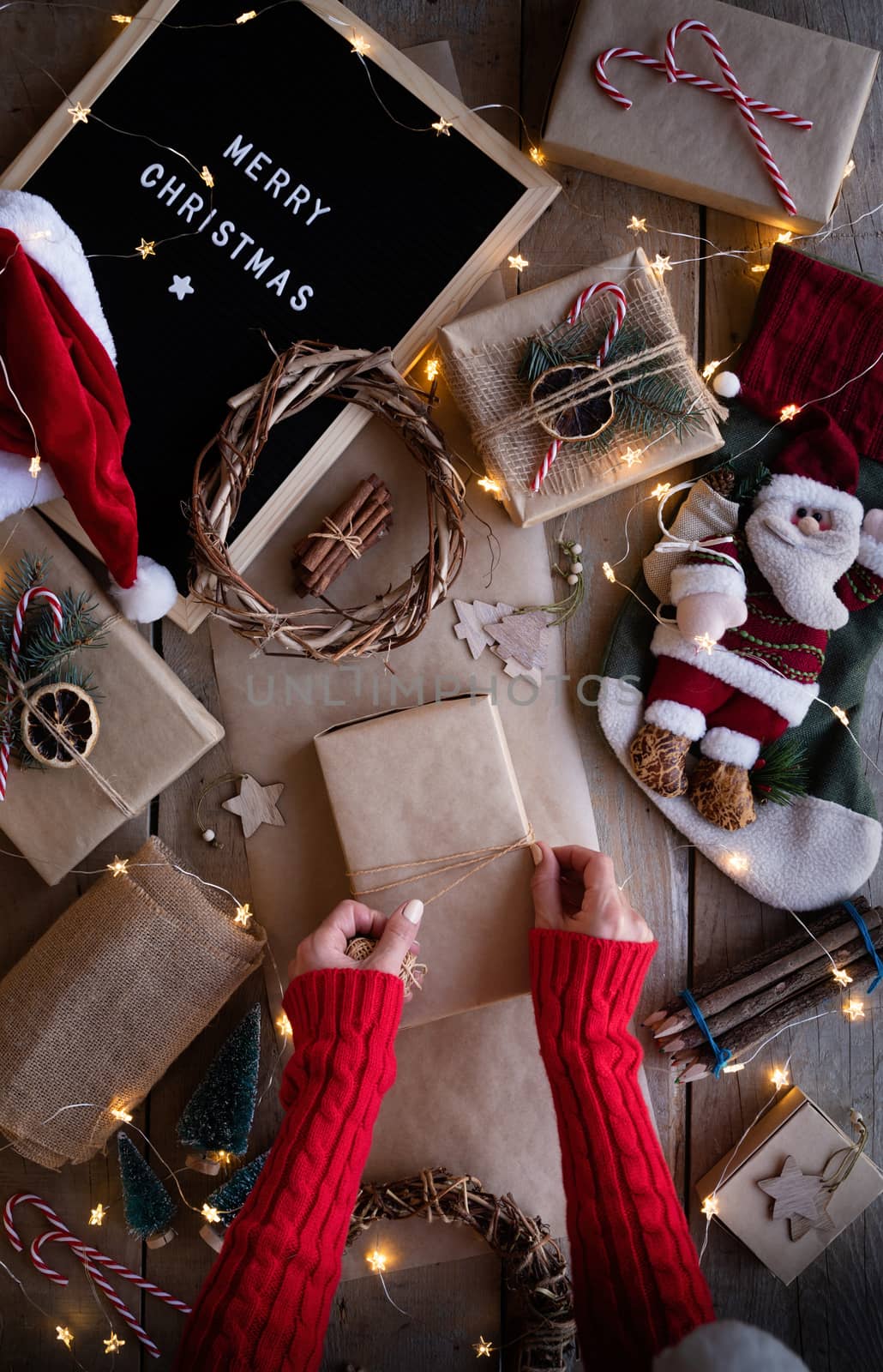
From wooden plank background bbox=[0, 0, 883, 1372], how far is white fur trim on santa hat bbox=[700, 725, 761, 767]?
0.14m

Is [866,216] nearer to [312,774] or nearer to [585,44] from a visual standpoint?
[585,44]

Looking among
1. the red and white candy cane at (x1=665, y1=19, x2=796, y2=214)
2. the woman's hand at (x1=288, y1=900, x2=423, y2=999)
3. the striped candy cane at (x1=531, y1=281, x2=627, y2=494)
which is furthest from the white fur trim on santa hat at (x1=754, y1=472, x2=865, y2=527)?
the woman's hand at (x1=288, y1=900, x2=423, y2=999)

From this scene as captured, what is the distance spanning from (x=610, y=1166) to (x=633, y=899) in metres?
0.39

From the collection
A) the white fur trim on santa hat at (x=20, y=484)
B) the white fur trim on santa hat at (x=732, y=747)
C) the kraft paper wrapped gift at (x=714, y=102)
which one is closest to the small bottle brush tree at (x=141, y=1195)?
the white fur trim on santa hat at (x=20, y=484)

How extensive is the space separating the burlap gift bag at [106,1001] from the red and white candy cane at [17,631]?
23 centimetres

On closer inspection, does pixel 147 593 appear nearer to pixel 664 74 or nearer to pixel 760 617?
pixel 760 617

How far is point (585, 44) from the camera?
137cm

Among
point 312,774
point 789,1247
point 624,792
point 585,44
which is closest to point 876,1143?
point 789,1247

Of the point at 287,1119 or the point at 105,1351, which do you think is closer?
the point at 287,1119

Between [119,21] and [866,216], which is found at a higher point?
[119,21]

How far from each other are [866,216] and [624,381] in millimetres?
521

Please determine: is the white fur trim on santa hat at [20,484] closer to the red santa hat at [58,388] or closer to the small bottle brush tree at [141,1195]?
the red santa hat at [58,388]

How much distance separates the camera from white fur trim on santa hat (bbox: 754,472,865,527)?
138 cm

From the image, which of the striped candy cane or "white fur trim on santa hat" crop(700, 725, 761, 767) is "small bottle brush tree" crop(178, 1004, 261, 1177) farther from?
the striped candy cane
